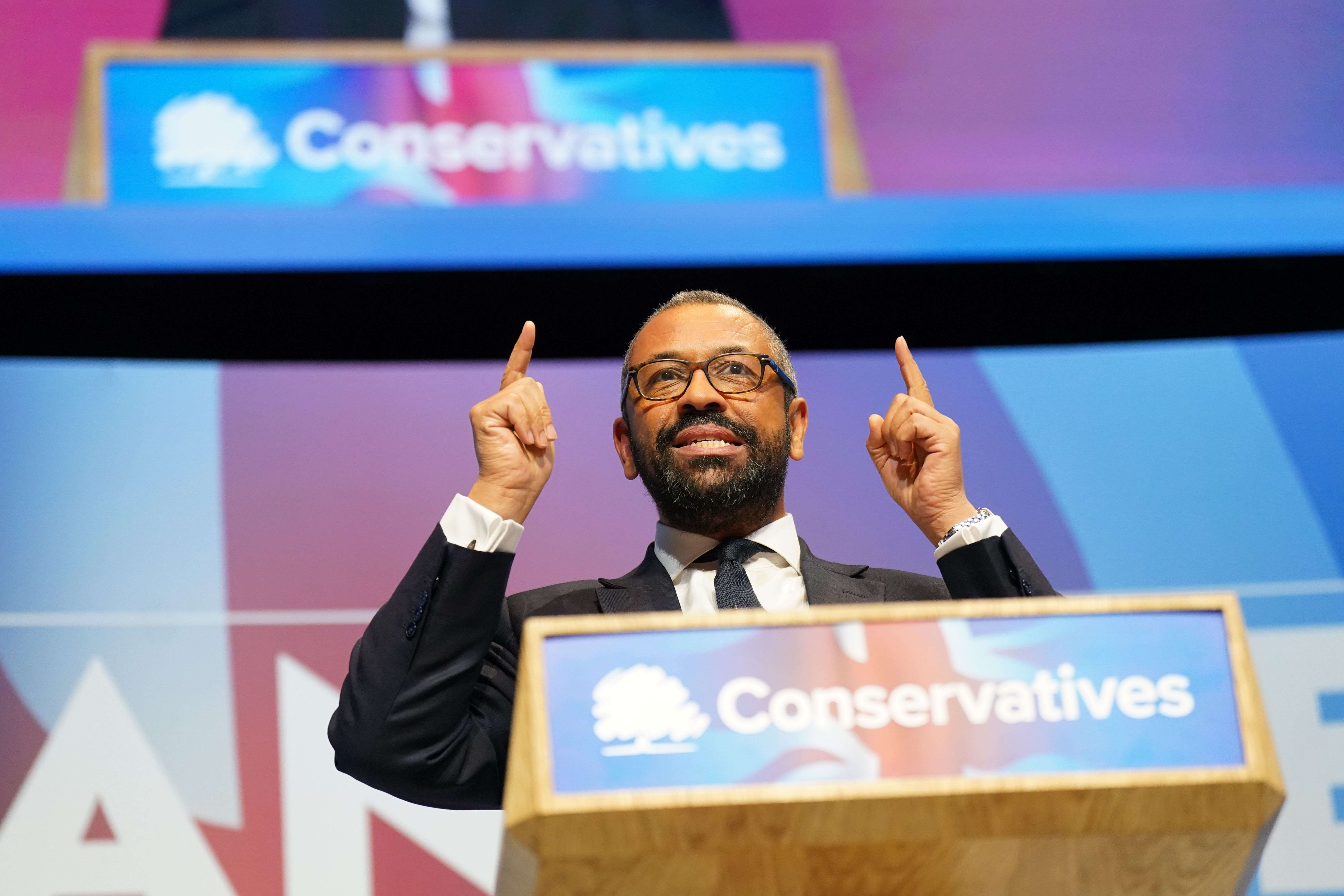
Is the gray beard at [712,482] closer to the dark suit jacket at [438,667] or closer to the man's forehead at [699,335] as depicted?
the man's forehead at [699,335]

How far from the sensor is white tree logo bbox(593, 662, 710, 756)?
40.3 inches

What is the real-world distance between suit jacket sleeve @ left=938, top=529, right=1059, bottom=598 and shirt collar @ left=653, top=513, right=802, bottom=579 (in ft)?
1.20

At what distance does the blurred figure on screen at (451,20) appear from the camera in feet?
10.4

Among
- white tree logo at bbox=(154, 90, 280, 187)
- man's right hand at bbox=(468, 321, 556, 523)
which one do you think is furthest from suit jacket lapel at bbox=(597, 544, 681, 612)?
white tree logo at bbox=(154, 90, 280, 187)

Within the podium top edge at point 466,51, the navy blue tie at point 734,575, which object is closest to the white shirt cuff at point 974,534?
the navy blue tie at point 734,575

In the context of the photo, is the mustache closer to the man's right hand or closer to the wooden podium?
the man's right hand

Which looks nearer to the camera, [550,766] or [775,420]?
[550,766]

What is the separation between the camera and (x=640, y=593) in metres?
1.86

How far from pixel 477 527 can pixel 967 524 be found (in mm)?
589

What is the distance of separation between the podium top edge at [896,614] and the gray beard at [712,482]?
0.83 metres

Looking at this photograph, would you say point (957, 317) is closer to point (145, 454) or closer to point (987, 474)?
point (987, 474)

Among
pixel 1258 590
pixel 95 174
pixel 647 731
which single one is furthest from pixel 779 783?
pixel 95 174

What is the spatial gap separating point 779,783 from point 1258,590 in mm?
2361

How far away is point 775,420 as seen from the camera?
2.01 metres
